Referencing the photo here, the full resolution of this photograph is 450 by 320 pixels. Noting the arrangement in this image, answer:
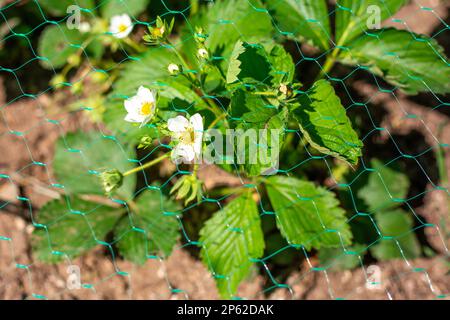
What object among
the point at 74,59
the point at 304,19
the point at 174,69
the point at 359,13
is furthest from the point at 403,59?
the point at 74,59

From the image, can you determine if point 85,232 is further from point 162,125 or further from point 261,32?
point 261,32

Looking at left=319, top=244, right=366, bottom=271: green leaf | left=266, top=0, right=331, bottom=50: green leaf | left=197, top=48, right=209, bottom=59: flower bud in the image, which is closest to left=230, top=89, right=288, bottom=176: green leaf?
left=197, top=48, right=209, bottom=59: flower bud

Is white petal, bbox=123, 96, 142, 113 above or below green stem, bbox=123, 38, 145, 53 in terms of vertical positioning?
above

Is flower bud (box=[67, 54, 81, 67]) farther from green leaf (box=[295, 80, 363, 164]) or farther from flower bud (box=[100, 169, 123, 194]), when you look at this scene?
green leaf (box=[295, 80, 363, 164])

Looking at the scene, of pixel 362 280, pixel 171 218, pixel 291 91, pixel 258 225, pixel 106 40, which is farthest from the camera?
pixel 106 40

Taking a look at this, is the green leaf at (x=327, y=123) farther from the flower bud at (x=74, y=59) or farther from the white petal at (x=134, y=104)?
the flower bud at (x=74, y=59)

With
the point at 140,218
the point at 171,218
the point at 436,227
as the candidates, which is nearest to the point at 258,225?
the point at 171,218
